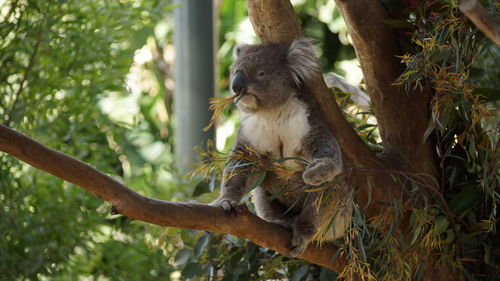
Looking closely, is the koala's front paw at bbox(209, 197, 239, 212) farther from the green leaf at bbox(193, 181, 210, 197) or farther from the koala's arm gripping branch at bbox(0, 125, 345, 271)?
the green leaf at bbox(193, 181, 210, 197)

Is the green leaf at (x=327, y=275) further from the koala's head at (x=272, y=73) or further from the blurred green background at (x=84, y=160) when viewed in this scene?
the koala's head at (x=272, y=73)

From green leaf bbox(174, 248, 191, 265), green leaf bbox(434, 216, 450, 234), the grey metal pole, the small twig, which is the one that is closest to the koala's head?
green leaf bbox(434, 216, 450, 234)

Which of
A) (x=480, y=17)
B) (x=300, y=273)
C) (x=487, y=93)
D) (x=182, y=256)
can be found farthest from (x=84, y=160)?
(x=480, y=17)

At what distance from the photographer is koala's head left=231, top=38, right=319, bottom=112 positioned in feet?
7.46

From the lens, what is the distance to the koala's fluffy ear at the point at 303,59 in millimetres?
2264

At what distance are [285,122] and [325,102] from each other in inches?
7.2

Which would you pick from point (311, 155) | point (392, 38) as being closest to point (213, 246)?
point (311, 155)

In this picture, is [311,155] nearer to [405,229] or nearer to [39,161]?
[405,229]

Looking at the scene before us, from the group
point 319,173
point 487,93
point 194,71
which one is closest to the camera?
point 319,173

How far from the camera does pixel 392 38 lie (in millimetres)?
2342

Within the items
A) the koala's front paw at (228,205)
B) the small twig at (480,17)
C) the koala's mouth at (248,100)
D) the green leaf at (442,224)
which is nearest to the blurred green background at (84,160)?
the green leaf at (442,224)

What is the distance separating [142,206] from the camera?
180 centimetres

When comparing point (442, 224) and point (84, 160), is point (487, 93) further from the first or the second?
point (84, 160)

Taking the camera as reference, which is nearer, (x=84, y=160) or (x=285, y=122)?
(x=285, y=122)
